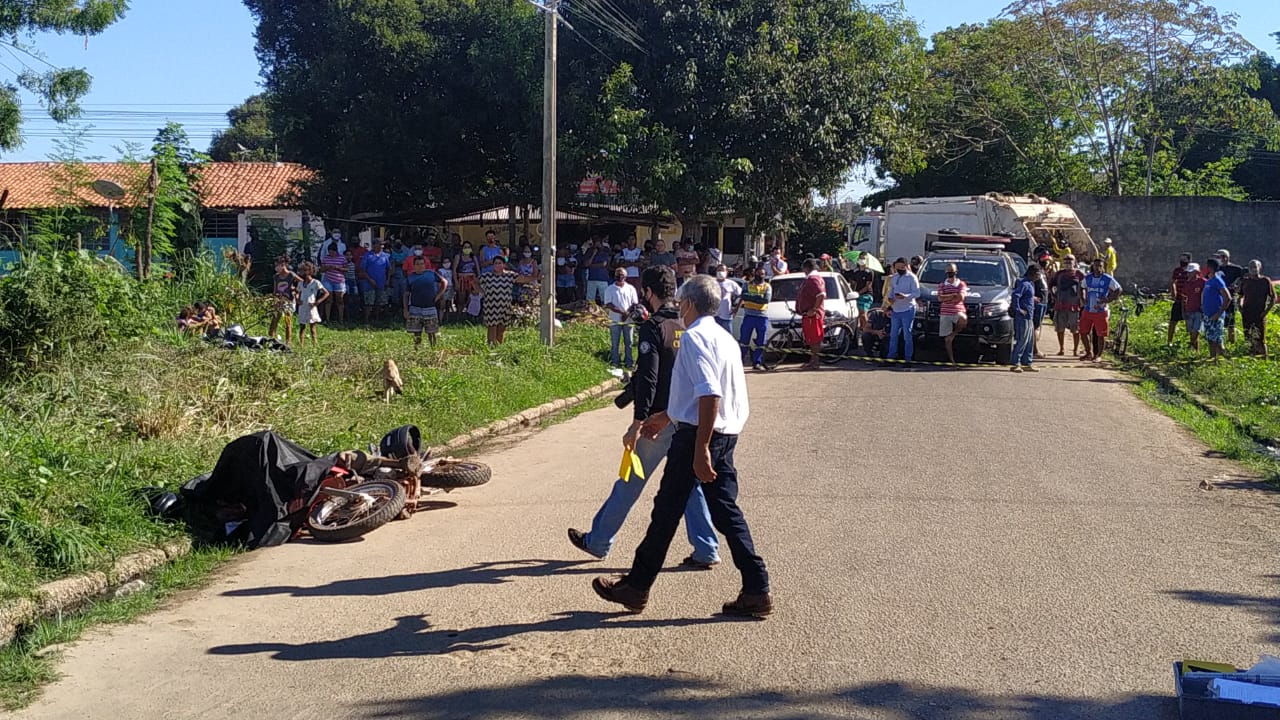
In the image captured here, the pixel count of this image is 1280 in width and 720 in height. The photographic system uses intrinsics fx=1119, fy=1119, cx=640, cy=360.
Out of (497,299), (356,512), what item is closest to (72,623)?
(356,512)

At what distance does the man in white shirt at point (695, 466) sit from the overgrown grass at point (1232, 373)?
8547 millimetres

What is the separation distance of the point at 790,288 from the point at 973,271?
3.22m

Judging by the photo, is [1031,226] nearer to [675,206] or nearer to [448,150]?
[675,206]

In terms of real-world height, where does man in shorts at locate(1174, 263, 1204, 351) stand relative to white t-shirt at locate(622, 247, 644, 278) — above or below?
below

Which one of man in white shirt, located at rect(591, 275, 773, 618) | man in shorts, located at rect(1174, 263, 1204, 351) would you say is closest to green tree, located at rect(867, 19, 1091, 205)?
man in shorts, located at rect(1174, 263, 1204, 351)

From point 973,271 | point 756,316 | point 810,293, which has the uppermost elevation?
point 973,271

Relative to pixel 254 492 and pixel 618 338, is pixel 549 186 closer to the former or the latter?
pixel 618 338

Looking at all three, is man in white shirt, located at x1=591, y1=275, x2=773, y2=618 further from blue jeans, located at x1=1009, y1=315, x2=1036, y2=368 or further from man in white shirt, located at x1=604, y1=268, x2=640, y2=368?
blue jeans, located at x1=1009, y1=315, x2=1036, y2=368

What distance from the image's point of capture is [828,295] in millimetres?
19922

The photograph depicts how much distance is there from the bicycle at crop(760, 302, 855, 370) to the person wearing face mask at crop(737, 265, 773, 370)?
125 mm

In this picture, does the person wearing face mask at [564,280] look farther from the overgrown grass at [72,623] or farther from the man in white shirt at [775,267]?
the overgrown grass at [72,623]

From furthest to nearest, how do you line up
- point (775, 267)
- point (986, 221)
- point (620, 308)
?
point (986, 221)
point (775, 267)
point (620, 308)

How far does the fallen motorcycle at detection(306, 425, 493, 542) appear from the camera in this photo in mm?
7891

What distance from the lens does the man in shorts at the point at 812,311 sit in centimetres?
1841
